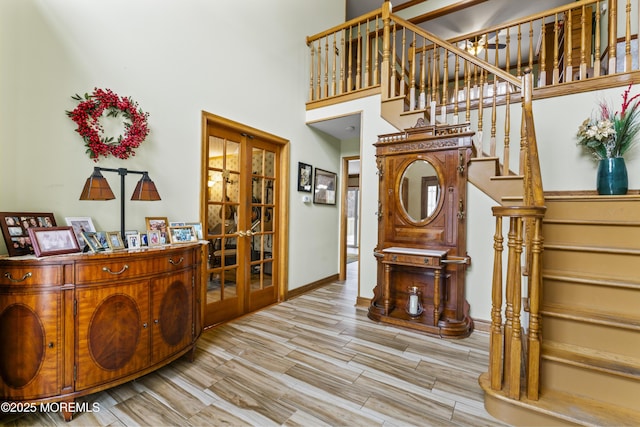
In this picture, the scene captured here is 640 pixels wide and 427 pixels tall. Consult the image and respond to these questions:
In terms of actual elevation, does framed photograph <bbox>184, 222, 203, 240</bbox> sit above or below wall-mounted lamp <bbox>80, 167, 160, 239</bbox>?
below

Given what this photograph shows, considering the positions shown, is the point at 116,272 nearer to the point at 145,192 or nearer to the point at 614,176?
the point at 145,192

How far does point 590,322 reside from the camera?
61.6 inches

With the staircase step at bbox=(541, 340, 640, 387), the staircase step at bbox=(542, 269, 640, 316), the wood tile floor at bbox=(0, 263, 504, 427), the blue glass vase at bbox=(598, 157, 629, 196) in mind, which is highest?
the blue glass vase at bbox=(598, 157, 629, 196)

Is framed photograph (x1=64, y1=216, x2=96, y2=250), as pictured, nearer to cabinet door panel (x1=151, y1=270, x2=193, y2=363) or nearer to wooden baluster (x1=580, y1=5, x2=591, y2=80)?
cabinet door panel (x1=151, y1=270, x2=193, y2=363)

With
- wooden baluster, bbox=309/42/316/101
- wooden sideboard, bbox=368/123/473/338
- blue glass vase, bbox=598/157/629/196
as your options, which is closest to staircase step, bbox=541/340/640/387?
wooden sideboard, bbox=368/123/473/338

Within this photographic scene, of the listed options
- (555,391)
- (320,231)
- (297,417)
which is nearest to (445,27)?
(320,231)

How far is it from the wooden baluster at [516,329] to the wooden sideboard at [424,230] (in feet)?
3.64

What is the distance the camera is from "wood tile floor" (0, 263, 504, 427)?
1595mm

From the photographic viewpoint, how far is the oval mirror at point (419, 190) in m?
2.97

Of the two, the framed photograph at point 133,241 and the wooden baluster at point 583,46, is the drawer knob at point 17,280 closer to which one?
the framed photograph at point 133,241

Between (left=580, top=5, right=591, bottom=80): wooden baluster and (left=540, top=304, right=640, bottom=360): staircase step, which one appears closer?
(left=540, top=304, right=640, bottom=360): staircase step

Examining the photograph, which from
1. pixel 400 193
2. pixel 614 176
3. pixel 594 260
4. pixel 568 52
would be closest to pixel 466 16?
pixel 568 52

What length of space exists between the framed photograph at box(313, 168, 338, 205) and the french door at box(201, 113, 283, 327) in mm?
734

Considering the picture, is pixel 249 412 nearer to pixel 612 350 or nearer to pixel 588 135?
pixel 612 350
